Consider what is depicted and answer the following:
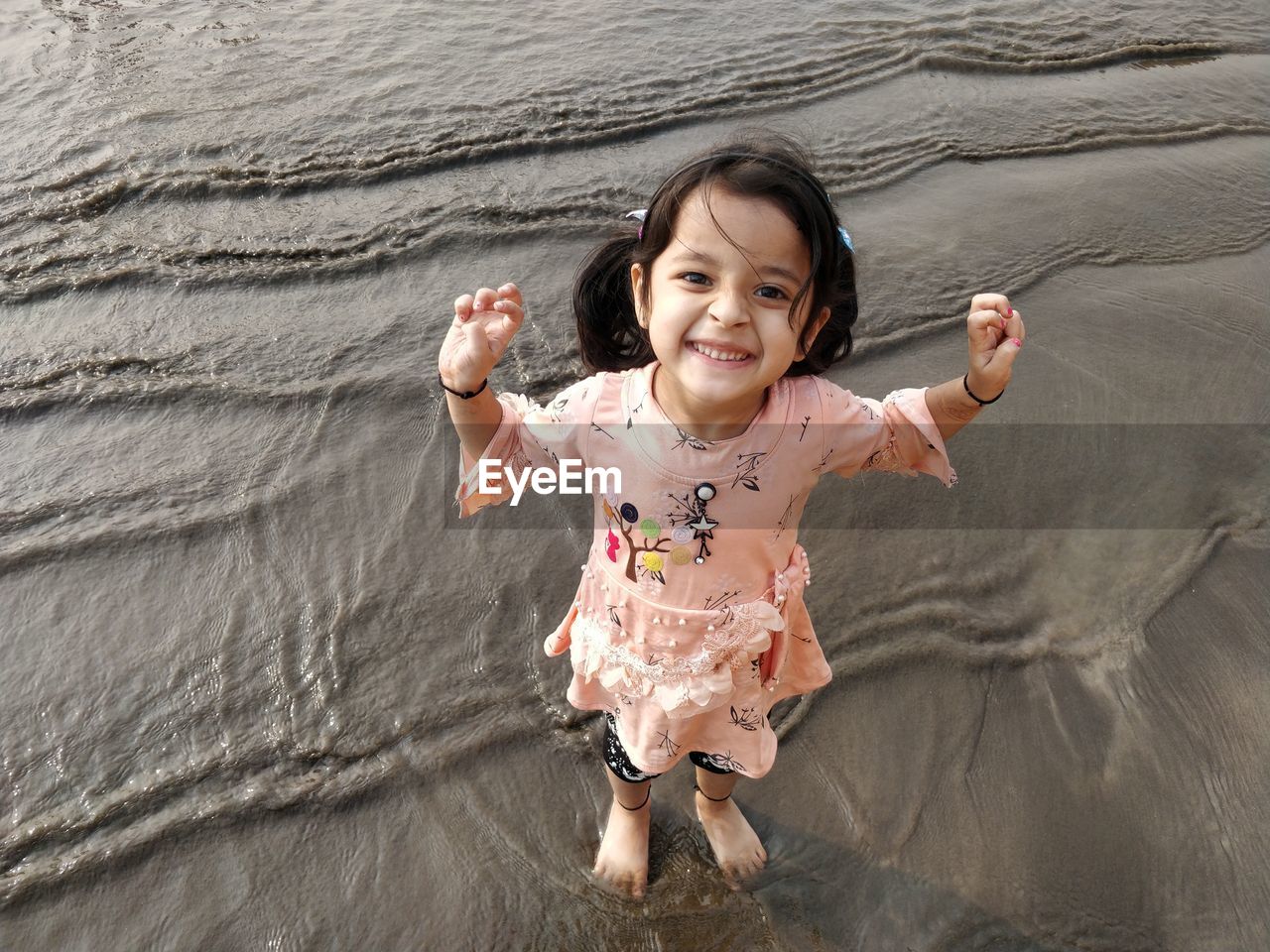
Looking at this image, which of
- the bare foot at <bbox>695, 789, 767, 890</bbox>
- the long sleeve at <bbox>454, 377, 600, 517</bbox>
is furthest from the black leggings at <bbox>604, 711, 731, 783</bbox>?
the long sleeve at <bbox>454, 377, 600, 517</bbox>

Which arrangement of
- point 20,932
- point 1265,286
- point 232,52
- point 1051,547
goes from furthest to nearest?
point 232,52
point 1265,286
point 1051,547
point 20,932

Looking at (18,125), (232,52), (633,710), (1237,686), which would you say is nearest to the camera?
(633,710)

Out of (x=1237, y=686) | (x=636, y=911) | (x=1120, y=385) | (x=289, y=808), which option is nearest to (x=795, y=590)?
(x=636, y=911)

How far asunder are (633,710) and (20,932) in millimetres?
1375

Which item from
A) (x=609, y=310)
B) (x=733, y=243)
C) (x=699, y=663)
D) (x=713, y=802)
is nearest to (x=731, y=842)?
(x=713, y=802)

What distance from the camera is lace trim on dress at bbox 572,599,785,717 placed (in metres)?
1.62

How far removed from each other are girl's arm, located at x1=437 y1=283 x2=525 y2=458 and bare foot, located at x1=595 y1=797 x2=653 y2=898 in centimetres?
102

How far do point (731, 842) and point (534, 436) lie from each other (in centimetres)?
109

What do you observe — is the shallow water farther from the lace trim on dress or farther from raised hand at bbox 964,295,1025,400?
raised hand at bbox 964,295,1025,400

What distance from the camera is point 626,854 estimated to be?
2.04 meters

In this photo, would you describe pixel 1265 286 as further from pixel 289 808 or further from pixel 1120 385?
pixel 289 808

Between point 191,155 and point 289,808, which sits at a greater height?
point 191,155

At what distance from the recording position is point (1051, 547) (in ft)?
9.04

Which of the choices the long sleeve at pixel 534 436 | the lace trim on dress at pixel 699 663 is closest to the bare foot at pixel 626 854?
the lace trim on dress at pixel 699 663
